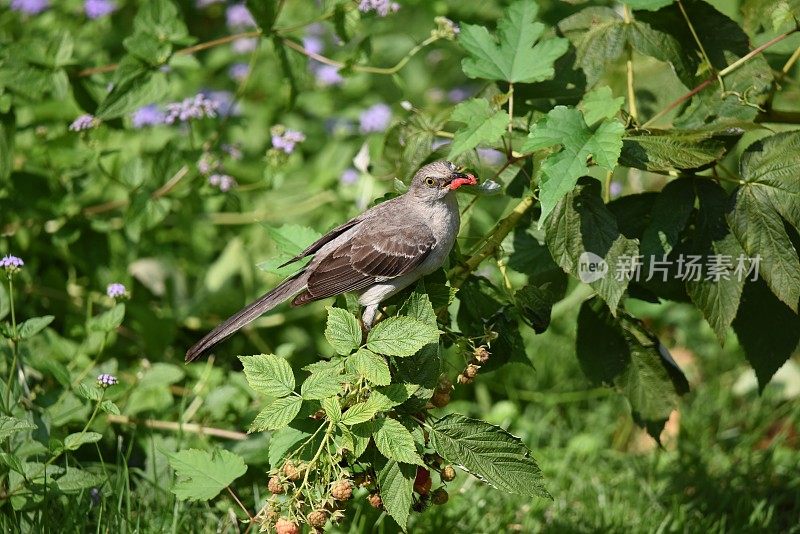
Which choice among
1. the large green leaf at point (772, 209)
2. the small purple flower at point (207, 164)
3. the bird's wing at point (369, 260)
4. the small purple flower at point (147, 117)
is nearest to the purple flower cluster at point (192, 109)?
the small purple flower at point (207, 164)

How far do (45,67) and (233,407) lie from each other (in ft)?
5.61

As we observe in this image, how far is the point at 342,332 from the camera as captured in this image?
2.61m

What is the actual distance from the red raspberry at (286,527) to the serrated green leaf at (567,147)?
3.52 ft

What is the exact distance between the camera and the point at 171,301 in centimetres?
500

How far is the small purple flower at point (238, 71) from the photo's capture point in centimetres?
615

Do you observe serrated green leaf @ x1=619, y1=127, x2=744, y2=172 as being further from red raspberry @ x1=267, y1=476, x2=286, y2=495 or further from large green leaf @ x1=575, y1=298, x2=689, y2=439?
red raspberry @ x1=267, y1=476, x2=286, y2=495

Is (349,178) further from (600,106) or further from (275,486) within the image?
(275,486)

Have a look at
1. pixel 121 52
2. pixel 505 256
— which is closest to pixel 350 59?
pixel 505 256

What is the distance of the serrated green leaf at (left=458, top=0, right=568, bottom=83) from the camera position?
3080 mm

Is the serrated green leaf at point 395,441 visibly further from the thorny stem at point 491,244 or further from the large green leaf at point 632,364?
the large green leaf at point 632,364

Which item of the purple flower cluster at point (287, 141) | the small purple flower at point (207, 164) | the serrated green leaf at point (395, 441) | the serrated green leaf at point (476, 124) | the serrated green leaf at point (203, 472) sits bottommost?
the serrated green leaf at point (203, 472)

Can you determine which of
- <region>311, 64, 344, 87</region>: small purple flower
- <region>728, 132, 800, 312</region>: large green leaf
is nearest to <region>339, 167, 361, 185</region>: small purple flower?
<region>311, 64, 344, 87</region>: small purple flower

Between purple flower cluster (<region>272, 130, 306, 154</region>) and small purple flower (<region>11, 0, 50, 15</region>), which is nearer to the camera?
purple flower cluster (<region>272, 130, 306, 154</region>)

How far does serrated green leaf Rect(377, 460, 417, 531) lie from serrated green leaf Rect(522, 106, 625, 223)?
0.81 m
